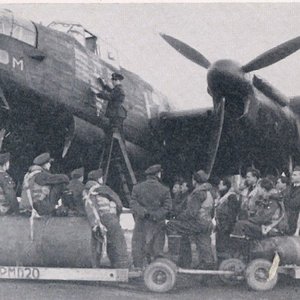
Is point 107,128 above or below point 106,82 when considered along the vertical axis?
below

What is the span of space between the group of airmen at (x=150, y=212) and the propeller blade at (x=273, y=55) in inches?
111

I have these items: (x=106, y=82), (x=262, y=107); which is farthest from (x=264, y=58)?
(x=106, y=82)

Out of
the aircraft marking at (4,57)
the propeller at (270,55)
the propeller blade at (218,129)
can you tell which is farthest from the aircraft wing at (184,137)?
the aircraft marking at (4,57)

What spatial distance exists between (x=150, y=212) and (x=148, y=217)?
3.2 inches

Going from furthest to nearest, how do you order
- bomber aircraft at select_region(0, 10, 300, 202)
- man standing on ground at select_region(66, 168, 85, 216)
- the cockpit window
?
bomber aircraft at select_region(0, 10, 300, 202), the cockpit window, man standing on ground at select_region(66, 168, 85, 216)

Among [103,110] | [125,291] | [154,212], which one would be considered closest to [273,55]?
[103,110]

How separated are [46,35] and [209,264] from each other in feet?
16.2

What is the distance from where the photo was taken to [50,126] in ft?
28.5

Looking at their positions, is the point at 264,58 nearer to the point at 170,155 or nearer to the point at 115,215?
the point at 170,155

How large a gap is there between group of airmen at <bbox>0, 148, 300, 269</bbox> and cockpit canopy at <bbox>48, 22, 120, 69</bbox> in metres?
3.27

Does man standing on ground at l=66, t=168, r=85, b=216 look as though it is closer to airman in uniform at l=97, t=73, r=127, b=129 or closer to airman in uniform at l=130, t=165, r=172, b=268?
airman in uniform at l=130, t=165, r=172, b=268

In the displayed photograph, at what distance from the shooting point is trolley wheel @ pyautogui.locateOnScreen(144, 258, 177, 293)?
20.1ft

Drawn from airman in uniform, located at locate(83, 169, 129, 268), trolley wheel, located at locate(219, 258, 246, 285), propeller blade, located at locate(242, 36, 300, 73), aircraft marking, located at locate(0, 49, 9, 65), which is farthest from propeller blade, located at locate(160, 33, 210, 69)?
trolley wheel, located at locate(219, 258, 246, 285)

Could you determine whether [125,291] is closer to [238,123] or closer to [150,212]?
[150,212]
